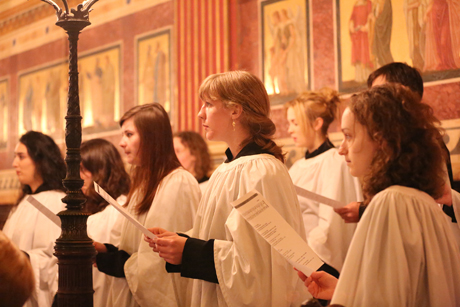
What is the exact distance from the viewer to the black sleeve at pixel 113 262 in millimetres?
4008

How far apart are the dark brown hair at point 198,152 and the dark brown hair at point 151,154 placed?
79.9 inches

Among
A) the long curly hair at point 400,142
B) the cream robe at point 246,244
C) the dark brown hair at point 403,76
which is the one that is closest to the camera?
the long curly hair at point 400,142

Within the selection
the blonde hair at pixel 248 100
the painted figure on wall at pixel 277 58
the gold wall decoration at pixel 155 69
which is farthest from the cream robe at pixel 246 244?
the gold wall decoration at pixel 155 69

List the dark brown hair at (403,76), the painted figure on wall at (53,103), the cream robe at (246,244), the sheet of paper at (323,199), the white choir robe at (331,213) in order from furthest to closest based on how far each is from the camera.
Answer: the painted figure on wall at (53,103), the white choir robe at (331,213), the dark brown hair at (403,76), the sheet of paper at (323,199), the cream robe at (246,244)

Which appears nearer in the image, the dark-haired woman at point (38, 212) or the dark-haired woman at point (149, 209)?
the dark-haired woman at point (149, 209)

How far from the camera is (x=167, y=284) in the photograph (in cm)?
381

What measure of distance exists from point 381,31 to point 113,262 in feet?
12.2

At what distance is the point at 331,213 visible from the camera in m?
4.96

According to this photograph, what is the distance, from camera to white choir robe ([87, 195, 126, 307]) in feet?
15.1

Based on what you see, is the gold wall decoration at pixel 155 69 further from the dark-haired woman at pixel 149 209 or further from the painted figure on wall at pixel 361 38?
the dark-haired woman at pixel 149 209

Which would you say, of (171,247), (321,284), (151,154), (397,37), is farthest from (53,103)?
(321,284)

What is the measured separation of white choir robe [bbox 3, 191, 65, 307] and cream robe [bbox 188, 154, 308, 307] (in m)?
2.51

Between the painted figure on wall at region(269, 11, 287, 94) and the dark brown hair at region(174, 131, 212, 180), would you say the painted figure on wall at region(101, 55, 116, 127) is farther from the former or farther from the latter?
A: the painted figure on wall at region(269, 11, 287, 94)

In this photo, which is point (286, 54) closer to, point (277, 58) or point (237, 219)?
point (277, 58)
